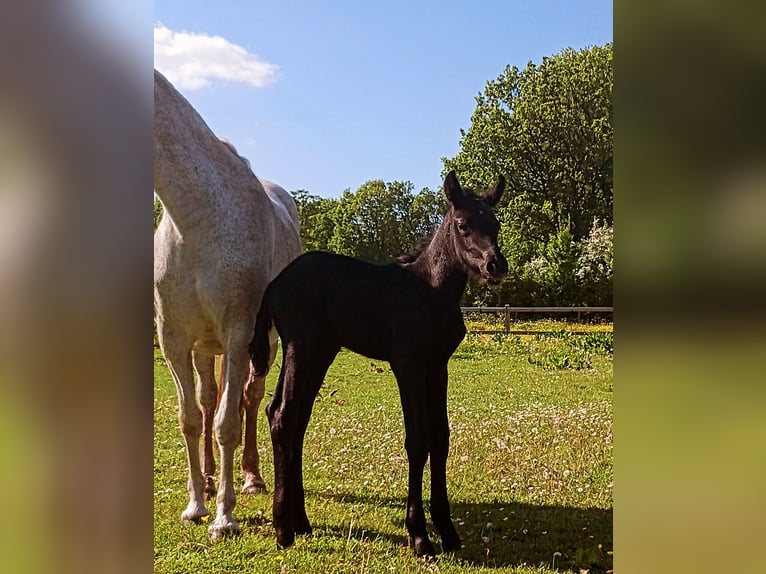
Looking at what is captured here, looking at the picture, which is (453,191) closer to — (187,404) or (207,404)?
(187,404)

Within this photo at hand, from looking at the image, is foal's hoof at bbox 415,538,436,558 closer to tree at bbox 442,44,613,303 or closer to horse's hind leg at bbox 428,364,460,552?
horse's hind leg at bbox 428,364,460,552

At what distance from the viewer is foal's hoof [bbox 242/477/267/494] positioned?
304cm

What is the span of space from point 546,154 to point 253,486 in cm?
209

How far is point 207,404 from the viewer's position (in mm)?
2898

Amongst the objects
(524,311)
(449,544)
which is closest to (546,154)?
(524,311)

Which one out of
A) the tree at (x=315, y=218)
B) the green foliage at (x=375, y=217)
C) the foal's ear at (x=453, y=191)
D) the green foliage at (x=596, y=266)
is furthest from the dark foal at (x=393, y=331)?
the green foliage at (x=596, y=266)

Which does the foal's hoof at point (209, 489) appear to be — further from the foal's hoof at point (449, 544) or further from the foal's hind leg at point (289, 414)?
the foal's hoof at point (449, 544)

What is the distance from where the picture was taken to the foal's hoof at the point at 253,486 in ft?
9.98

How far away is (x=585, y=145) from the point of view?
10.4 feet
